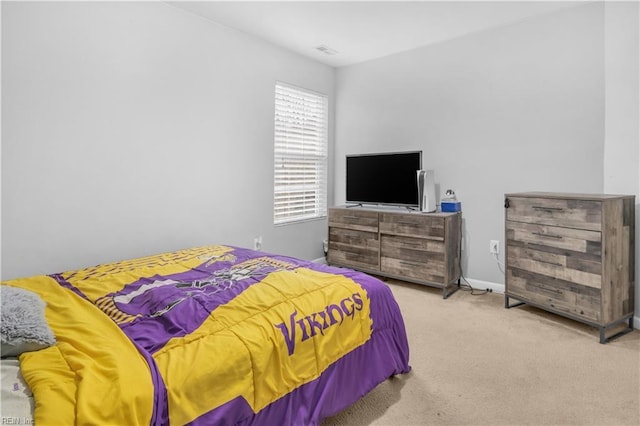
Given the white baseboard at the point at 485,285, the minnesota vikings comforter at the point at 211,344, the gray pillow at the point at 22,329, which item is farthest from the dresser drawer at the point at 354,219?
the gray pillow at the point at 22,329

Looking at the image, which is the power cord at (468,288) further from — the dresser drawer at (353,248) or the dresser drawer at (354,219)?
the dresser drawer at (354,219)

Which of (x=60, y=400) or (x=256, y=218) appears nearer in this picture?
(x=60, y=400)

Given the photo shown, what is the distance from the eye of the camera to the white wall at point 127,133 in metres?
2.29

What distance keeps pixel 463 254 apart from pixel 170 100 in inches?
121

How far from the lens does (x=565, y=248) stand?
263 centimetres

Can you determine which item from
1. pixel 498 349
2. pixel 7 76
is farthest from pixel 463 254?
pixel 7 76

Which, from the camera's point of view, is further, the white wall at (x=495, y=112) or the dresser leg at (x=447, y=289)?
the dresser leg at (x=447, y=289)

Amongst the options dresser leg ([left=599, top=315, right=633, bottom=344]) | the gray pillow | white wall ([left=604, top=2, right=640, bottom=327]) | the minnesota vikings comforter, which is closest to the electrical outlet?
the minnesota vikings comforter

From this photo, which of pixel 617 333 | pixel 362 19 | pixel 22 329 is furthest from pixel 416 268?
pixel 22 329

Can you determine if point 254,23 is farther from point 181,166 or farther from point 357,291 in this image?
point 357,291

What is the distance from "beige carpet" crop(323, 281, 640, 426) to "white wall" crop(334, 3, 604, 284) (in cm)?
97

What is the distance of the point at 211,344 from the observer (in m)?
1.30

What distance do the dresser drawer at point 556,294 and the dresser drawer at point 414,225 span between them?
681mm

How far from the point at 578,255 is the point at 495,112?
1.53 meters
